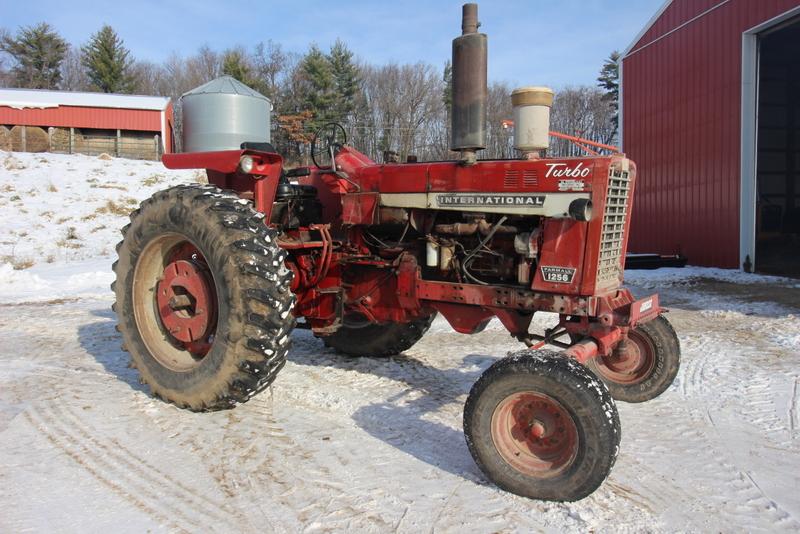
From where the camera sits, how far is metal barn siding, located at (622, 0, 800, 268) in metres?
11.3

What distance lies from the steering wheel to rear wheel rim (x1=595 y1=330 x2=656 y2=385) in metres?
2.45

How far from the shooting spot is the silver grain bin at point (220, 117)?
24891 mm

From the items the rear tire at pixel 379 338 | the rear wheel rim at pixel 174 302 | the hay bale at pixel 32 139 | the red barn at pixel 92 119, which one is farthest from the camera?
the red barn at pixel 92 119

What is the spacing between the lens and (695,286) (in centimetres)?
970

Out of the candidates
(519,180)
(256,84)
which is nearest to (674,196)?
(519,180)

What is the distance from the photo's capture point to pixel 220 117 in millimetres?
25000

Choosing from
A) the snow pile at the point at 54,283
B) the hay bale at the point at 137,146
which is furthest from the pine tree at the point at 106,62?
the snow pile at the point at 54,283

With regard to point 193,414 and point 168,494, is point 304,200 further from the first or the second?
point 168,494

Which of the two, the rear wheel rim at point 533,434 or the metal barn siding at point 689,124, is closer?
the rear wheel rim at point 533,434

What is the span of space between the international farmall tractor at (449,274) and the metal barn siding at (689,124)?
8892mm

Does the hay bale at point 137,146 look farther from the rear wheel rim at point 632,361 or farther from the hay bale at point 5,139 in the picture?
the rear wheel rim at point 632,361

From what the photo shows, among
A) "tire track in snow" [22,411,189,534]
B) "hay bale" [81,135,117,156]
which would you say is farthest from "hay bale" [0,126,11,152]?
"tire track in snow" [22,411,189,534]

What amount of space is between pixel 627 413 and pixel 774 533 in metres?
1.39

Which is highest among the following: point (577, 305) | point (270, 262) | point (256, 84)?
point (256, 84)
